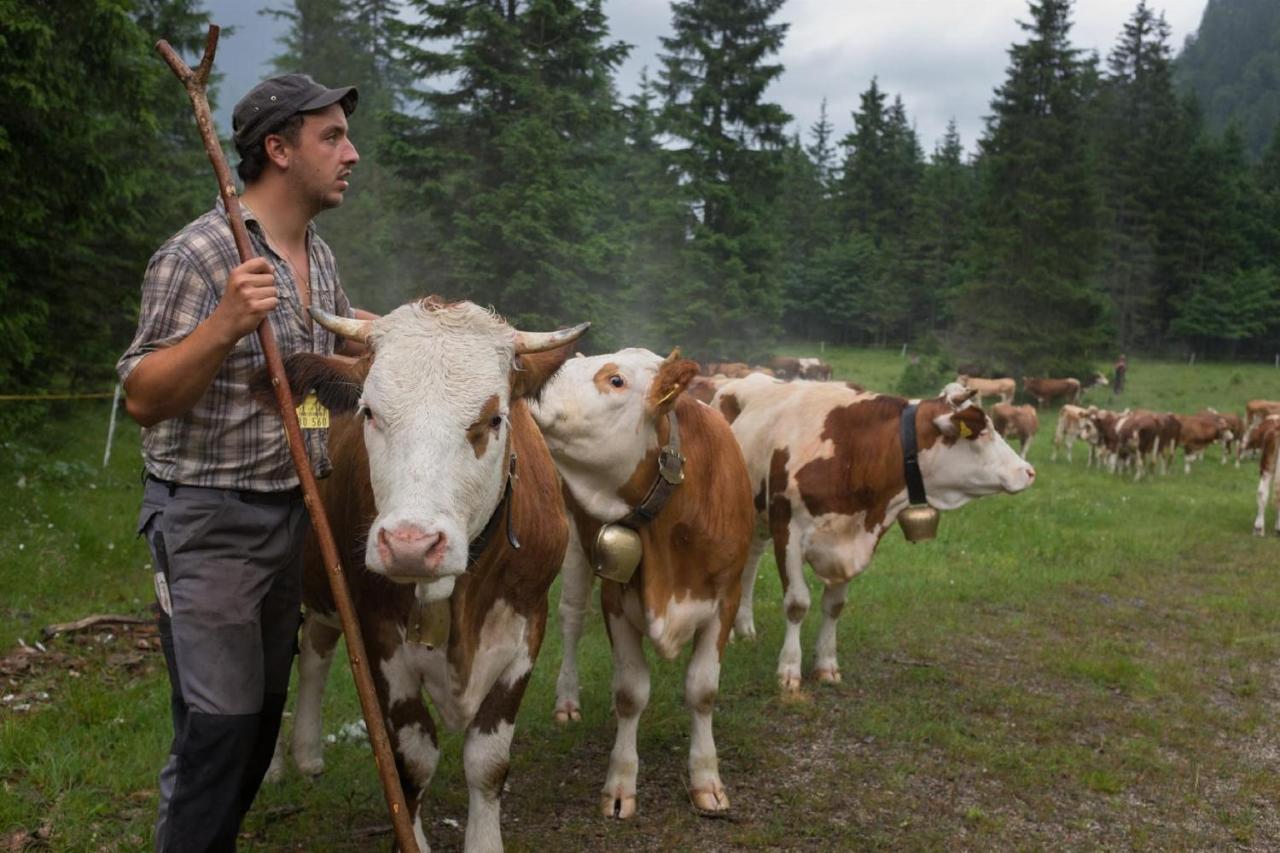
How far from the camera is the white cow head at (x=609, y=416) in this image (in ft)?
13.9

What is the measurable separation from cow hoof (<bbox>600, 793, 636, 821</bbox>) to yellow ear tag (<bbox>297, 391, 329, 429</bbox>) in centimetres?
225

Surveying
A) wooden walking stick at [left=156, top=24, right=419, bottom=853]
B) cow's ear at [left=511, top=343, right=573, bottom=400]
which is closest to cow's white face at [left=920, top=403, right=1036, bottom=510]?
cow's ear at [left=511, top=343, right=573, bottom=400]

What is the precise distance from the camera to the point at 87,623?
611 centimetres

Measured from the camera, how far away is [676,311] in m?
29.6

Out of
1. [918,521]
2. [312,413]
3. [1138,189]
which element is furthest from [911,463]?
[1138,189]

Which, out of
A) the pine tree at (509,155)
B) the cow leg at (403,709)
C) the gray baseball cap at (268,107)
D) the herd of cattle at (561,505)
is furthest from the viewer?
the pine tree at (509,155)

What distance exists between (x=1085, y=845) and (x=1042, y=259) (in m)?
35.1

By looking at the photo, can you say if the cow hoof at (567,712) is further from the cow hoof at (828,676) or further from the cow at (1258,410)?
the cow at (1258,410)

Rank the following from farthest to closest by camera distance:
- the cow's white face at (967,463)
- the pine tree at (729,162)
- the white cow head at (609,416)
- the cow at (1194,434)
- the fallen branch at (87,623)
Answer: the pine tree at (729,162) < the cow at (1194,434) < the cow's white face at (967,463) < the fallen branch at (87,623) < the white cow head at (609,416)

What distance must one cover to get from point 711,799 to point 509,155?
15913mm

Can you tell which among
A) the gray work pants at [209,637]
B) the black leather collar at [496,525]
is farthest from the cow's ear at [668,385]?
the gray work pants at [209,637]

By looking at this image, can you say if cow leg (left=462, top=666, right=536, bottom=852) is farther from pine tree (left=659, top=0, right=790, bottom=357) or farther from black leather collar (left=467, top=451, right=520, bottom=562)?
pine tree (left=659, top=0, right=790, bottom=357)

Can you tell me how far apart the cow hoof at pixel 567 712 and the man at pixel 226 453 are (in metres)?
2.71

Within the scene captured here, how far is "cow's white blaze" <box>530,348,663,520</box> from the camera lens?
13.9 ft
